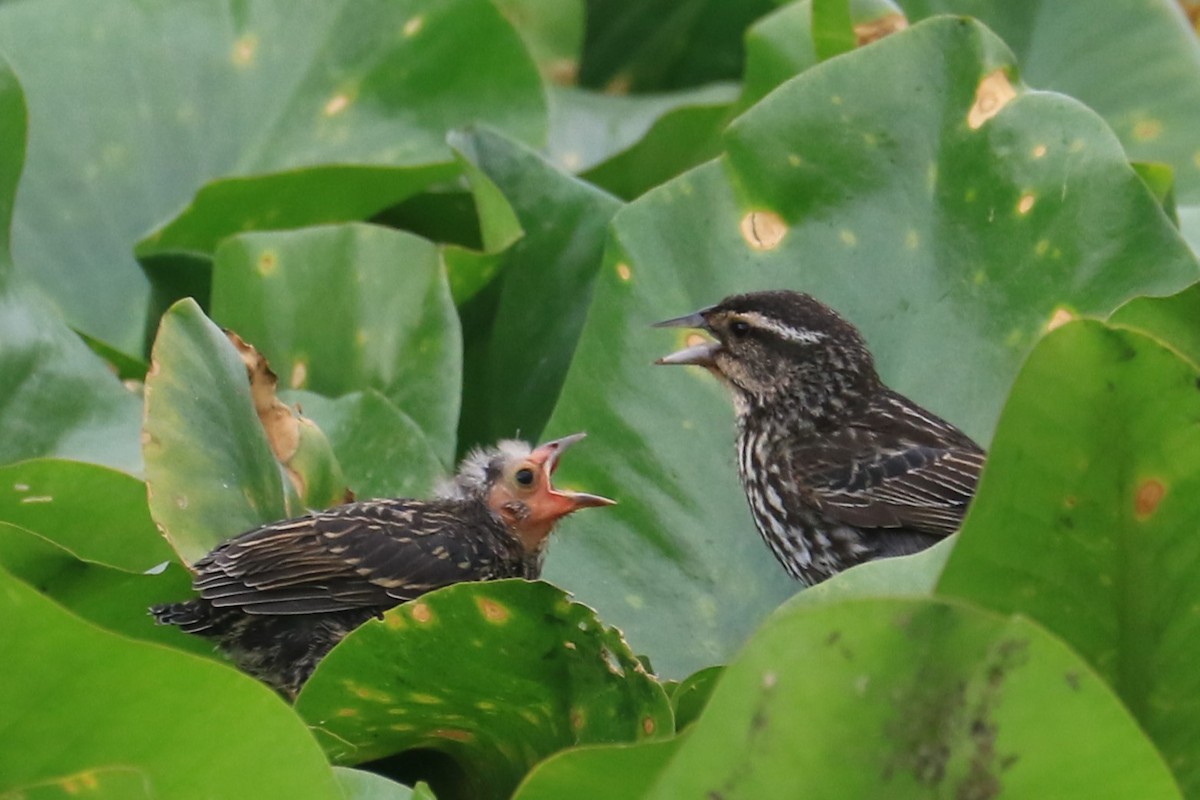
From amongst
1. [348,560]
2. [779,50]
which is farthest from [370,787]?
[779,50]

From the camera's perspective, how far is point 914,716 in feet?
5.62

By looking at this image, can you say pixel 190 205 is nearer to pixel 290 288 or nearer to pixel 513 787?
pixel 290 288

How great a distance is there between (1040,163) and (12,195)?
176cm

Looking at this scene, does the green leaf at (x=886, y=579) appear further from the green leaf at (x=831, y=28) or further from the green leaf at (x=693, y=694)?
the green leaf at (x=831, y=28)

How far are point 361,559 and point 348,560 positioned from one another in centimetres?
3

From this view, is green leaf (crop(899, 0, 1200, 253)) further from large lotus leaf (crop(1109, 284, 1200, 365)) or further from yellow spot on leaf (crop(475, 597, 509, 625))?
yellow spot on leaf (crop(475, 597, 509, 625))

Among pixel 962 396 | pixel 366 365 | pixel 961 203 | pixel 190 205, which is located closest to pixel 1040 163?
pixel 961 203

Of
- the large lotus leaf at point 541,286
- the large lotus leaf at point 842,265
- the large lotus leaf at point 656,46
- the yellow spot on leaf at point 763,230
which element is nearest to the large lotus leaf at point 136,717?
the large lotus leaf at point 842,265

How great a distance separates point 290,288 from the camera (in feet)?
11.5

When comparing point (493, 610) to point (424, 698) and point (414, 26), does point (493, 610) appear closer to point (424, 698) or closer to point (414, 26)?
point (424, 698)

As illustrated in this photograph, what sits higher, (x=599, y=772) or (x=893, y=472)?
(x=599, y=772)

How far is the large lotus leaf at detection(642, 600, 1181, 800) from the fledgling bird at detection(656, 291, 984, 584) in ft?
5.42

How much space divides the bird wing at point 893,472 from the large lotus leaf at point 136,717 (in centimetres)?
183

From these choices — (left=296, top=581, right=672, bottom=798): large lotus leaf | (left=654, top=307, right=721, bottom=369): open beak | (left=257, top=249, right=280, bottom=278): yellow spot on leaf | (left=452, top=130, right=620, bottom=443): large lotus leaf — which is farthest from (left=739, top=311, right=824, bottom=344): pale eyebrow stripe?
(left=296, top=581, right=672, bottom=798): large lotus leaf
